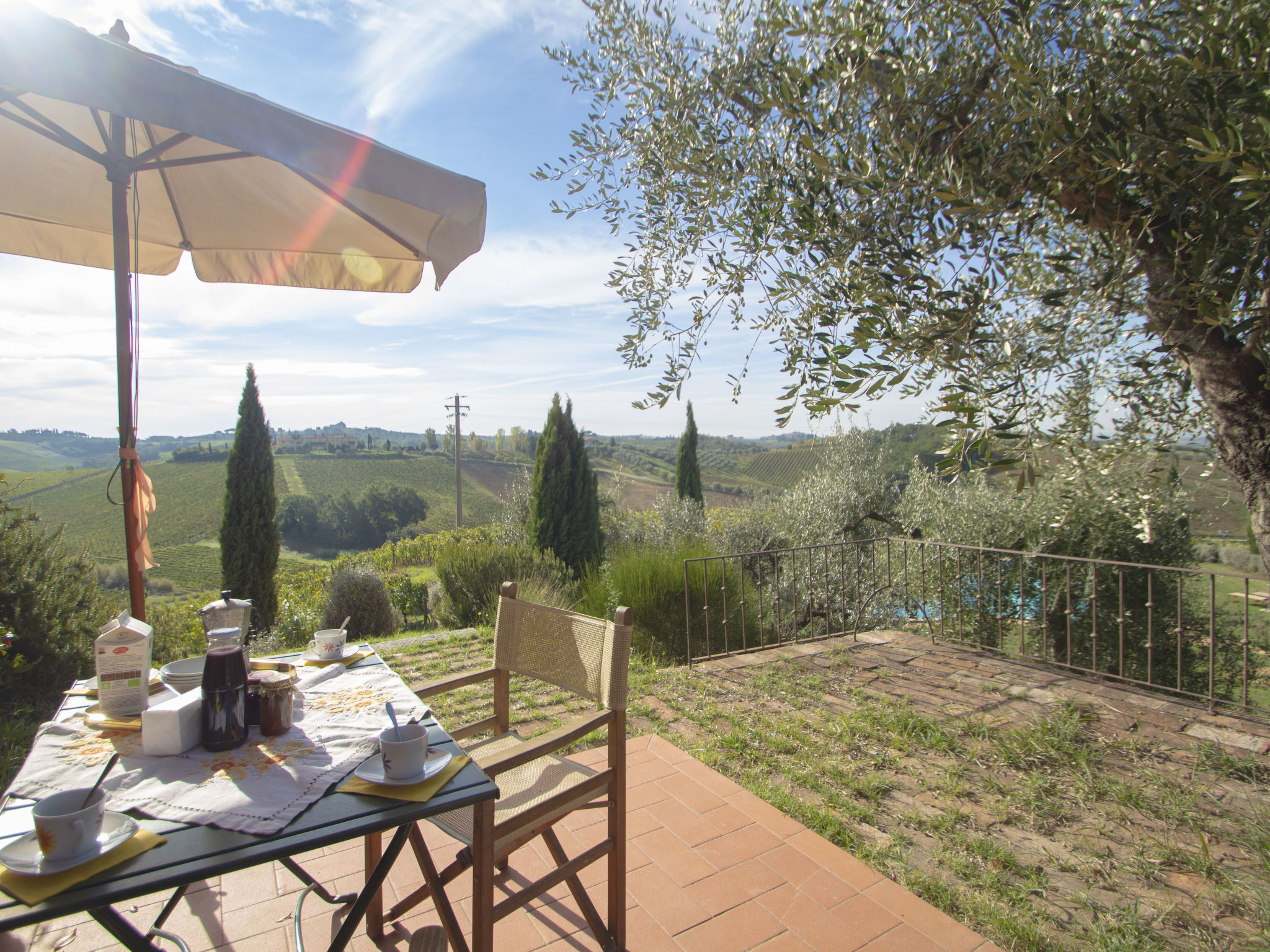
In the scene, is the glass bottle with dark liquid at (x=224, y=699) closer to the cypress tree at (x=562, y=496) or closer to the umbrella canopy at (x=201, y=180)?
the umbrella canopy at (x=201, y=180)

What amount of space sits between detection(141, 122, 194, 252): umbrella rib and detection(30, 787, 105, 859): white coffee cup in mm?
2442

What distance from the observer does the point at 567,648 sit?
2.02 m

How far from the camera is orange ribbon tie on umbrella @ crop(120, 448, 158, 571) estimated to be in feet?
6.52

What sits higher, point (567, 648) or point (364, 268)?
point (364, 268)

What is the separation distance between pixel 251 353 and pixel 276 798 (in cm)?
1032

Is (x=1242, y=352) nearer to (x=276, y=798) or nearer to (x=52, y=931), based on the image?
(x=276, y=798)

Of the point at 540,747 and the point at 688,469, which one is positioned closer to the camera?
the point at 540,747

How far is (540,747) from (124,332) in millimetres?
1811

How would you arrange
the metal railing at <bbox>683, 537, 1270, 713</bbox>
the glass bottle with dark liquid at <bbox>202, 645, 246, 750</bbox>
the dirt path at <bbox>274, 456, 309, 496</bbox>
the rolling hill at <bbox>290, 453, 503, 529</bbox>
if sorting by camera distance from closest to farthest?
the glass bottle with dark liquid at <bbox>202, 645, 246, 750</bbox>, the metal railing at <bbox>683, 537, 1270, 713</bbox>, the dirt path at <bbox>274, 456, 309, 496</bbox>, the rolling hill at <bbox>290, 453, 503, 529</bbox>

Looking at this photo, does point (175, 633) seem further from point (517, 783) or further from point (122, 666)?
point (517, 783)

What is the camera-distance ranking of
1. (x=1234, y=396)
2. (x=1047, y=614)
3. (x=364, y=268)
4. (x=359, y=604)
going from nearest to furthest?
→ (x=1234, y=396)
(x=364, y=268)
(x=1047, y=614)
(x=359, y=604)

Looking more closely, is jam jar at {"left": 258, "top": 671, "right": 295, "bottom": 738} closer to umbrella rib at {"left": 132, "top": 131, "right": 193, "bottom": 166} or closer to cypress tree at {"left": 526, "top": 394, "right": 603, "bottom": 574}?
umbrella rib at {"left": 132, "top": 131, "right": 193, "bottom": 166}

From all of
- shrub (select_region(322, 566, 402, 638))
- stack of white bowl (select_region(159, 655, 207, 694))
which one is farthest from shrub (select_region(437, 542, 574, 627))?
stack of white bowl (select_region(159, 655, 207, 694))

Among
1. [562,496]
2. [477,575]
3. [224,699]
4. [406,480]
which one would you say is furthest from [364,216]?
[406,480]
